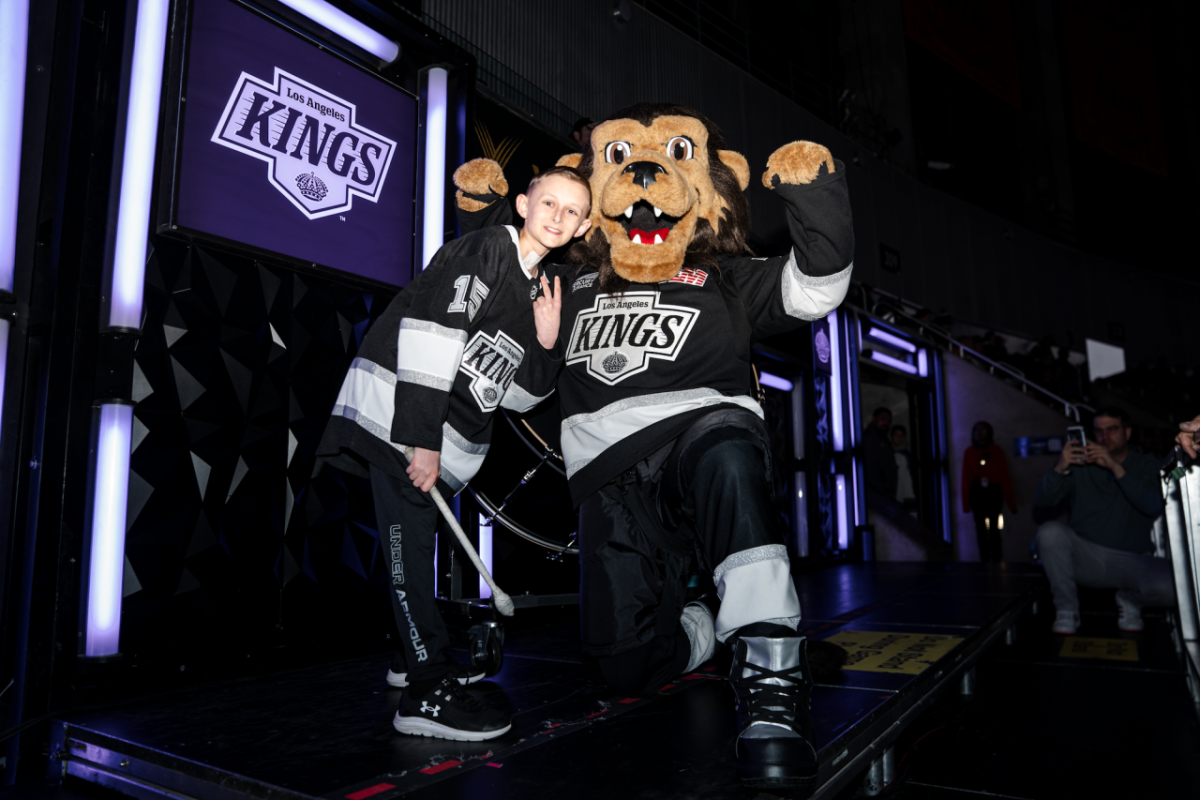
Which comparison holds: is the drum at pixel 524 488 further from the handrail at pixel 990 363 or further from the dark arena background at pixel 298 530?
the handrail at pixel 990 363

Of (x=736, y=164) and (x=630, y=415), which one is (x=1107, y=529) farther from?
(x=630, y=415)

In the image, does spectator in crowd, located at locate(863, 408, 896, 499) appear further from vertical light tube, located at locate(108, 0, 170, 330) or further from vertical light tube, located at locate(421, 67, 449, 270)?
vertical light tube, located at locate(108, 0, 170, 330)

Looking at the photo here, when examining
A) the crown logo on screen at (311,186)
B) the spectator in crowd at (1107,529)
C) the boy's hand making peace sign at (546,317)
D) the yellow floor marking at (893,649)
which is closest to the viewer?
the boy's hand making peace sign at (546,317)

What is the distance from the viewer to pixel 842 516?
6.59m

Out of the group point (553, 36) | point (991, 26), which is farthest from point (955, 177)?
point (553, 36)

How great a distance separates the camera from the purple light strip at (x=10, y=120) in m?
2.01

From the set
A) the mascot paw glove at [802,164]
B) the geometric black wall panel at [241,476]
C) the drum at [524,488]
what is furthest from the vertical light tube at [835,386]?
the mascot paw glove at [802,164]

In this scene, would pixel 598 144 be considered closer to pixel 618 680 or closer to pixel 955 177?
pixel 618 680

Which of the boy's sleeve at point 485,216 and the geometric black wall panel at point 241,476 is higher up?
the boy's sleeve at point 485,216

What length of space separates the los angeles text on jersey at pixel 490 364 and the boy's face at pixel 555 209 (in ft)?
0.89

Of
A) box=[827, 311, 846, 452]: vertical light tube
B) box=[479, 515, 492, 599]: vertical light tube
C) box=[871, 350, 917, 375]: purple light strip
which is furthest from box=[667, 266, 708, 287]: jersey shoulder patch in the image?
box=[871, 350, 917, 375]: purple light strip

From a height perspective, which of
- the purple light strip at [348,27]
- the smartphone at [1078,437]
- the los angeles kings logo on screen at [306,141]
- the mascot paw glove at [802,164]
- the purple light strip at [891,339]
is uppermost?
the purple light strip at [348,27]

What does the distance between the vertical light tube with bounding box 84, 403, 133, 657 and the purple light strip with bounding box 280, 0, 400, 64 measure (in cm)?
161

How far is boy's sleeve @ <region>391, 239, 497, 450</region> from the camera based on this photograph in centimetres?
164
